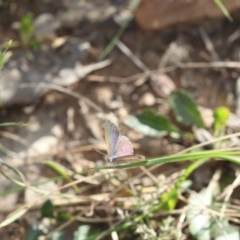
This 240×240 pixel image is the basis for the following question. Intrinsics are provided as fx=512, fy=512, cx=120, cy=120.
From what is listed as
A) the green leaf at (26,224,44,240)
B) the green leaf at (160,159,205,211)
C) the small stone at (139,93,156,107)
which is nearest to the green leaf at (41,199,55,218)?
the green leaf at (26,224,44,240)

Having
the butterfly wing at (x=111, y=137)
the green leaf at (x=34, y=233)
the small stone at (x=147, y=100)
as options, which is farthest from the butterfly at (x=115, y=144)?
the small stone at (x=147, y=100)

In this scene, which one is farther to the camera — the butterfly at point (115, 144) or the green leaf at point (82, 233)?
the green leaf at point (82, 233)

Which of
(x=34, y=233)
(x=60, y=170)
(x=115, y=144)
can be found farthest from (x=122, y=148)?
(x=34, y=233)

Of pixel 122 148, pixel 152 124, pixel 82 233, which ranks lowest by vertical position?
pixel 82 233

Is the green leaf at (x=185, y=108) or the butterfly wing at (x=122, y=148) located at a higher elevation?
the butterfly wing at (x=122, y=148)

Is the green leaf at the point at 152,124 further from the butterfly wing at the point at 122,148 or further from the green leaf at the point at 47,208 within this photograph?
the butterfly wing at the point at 122,148

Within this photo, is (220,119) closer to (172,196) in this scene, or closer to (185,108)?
(185,108)
